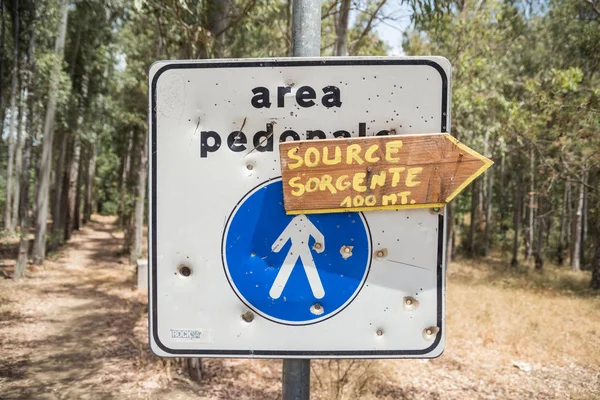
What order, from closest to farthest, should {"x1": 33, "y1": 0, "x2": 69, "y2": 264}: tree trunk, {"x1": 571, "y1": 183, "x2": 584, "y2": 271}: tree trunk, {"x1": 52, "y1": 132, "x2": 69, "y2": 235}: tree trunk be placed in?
{"x1": 33, "y1": 0, "x2": 69, "y2": 264}: tree trunk
{"x1": 571, "y1": 183, "x2": 584, "y2": 271}: tree trunk
{"x1": 52, "y1": 132, "x2": 69, "y2": 235}: tree trunk

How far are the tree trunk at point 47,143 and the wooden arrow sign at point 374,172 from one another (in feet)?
46.3

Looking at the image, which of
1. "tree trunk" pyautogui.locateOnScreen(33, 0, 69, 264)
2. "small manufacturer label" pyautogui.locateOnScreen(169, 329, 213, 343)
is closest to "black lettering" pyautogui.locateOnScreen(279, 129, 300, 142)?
"small manufacturer label" pyautogui.locateOnScreen(169, 329, 213, 343)

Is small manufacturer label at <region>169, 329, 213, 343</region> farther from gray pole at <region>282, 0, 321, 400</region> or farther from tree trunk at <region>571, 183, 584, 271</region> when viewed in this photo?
tree trunk at <region>571, 183, 584, 271</region>

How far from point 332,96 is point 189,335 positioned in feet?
2.68

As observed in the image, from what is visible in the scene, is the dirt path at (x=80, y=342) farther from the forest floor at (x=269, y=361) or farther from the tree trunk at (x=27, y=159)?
the tree trunk at (x=27, y=159)

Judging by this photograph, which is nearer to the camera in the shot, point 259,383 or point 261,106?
point 261,106

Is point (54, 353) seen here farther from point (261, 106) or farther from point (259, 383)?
point (261, 106)

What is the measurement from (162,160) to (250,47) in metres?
12.4

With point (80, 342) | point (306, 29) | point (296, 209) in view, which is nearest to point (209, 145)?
point (296, 209)

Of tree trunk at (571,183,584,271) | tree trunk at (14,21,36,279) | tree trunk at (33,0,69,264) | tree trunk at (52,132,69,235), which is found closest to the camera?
tree trunk at (14,21,36,279)

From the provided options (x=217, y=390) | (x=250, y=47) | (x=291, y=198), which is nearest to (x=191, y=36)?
(x=217, y=390)

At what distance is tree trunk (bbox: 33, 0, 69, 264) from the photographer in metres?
13.5

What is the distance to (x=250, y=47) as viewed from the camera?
13.1 m

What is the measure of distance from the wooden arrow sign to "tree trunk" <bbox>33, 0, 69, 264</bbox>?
14126mm
